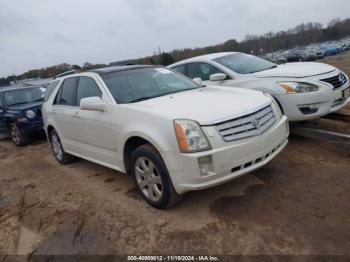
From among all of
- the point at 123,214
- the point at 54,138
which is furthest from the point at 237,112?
the point at 54,138

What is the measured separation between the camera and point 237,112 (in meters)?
3.49

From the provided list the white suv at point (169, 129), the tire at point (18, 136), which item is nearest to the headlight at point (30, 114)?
the tire at point (18, 136)

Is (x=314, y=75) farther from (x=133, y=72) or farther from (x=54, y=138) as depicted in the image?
(x=54, y=138)

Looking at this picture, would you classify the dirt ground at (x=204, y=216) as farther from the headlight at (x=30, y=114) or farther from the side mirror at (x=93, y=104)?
the headlight at (x=30, y=114)

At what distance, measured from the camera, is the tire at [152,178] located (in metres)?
3.46

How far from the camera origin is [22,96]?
9531 mm

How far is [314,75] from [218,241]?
11.7ft

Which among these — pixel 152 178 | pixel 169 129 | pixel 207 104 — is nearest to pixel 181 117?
pixel 169 129

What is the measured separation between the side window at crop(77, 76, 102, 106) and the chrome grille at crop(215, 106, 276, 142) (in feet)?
6.49

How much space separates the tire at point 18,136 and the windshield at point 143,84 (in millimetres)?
5071

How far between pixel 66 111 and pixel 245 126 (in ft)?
10.2

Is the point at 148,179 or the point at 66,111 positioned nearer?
the point at 148,179

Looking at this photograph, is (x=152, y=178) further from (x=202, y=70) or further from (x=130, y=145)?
(x=202, y=70)

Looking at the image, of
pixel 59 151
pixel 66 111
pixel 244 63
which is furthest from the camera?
pixel 244 63
